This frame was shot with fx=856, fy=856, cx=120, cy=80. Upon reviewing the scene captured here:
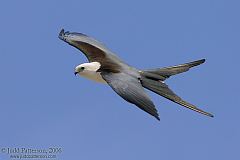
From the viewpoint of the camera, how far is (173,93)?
62.1ft

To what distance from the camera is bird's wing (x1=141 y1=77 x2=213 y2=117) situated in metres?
18.4

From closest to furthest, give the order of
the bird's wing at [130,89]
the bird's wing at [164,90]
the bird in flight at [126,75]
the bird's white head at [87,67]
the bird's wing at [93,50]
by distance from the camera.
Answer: the bird's wing at [130,89]
the bird in flight at [126,75]
the bird's wing at [164,90]
the bird's white head at [87,67]
the bird's wing at [93,50]

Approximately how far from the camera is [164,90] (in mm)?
19094

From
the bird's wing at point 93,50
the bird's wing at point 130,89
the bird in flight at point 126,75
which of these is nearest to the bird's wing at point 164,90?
the bird in flight at point 126,75

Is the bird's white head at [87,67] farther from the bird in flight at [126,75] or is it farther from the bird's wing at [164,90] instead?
the bird's wing at [164,90]

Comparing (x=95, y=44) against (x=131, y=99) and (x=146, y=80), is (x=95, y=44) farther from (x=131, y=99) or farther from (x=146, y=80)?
(x=131, y=99)

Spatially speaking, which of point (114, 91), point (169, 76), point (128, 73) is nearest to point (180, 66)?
point (169, 76)

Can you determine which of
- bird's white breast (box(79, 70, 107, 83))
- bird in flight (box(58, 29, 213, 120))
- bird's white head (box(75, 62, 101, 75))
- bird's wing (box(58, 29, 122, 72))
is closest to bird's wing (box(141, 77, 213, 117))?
bird in flight (box(58, 29, 213, 120))

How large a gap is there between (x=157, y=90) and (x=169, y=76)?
1026 mm

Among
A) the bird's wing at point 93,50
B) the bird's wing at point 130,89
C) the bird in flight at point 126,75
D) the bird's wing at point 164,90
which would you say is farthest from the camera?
the bird's wing at point 93,50

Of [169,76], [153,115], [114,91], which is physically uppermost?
[169,76]

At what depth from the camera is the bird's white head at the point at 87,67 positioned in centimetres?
1990

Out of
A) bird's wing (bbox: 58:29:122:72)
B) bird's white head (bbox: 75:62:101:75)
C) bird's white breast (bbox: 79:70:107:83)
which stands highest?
bird's wing (bbox: 58:29:122:72)

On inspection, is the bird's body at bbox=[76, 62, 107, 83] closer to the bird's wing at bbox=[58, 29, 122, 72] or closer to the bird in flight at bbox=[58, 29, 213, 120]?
the bird in flight at bbox=[58, 29, 213, 120]
